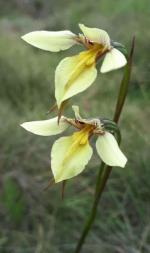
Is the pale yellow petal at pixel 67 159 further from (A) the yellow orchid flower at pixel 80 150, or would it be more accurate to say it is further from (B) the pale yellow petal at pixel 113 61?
(B) the pale yellow petal at pixel 113 61

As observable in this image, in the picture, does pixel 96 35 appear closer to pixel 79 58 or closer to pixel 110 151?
pixel 79 58

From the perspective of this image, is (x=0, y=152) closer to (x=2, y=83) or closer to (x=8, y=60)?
(x=2, y=83)

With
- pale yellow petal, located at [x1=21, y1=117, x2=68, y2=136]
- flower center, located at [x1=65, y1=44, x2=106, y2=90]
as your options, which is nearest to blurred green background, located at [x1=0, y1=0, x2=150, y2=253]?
pale yellow petal, located at [x1=21, y1=117, x2=68, y2=136]

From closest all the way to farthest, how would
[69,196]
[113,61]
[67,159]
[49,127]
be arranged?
[113,61]
[67,159]
[49,127]
[69,196]

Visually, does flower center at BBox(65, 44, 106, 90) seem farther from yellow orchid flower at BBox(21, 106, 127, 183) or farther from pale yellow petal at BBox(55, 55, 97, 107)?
yellow orchid flower at BBox(21, 106, 127, 183)

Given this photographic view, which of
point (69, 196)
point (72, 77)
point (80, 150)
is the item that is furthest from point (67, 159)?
point (69, 196)

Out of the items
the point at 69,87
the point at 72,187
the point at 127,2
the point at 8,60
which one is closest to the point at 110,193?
the point at 72,187

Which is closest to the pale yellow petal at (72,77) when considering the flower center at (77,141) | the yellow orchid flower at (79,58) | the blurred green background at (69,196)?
the yellow orchid flower at (79,58)
